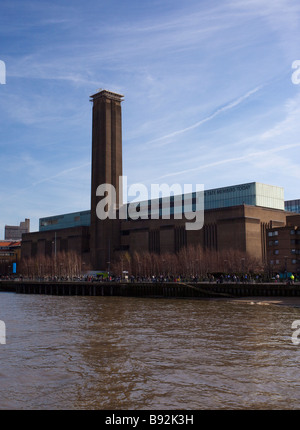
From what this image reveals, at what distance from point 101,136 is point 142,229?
3344 cm

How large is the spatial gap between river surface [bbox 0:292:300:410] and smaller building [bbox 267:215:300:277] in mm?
68307

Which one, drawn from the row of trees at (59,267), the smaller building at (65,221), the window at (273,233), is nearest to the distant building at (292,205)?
the window at (273,233)

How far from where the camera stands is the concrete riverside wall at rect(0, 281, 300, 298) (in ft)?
225

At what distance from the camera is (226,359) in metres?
22.6

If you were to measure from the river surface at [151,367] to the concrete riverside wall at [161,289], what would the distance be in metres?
33.5

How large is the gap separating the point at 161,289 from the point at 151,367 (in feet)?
211

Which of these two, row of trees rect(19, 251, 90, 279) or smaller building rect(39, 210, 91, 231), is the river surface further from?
smaller building rect(39, 210, 91, 231)

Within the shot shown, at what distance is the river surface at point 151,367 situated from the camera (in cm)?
1634

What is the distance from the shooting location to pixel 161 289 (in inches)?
3359

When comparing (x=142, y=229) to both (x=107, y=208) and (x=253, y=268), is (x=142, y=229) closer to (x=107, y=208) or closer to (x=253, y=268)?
(x=107, y=208)

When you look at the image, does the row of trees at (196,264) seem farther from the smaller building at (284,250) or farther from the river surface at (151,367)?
the river surface at (151,367)
